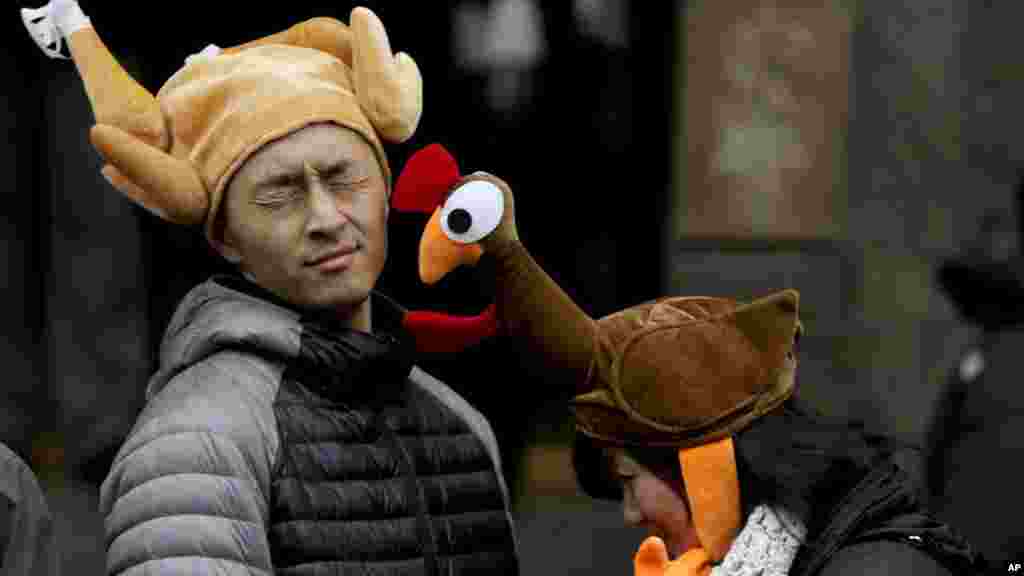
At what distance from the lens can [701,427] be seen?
11.5 feet

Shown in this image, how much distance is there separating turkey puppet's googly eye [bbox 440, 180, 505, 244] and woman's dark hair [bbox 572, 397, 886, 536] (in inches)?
19.9

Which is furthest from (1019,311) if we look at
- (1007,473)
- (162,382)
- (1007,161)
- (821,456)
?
(162,382)

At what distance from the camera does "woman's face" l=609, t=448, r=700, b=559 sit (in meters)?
3.59

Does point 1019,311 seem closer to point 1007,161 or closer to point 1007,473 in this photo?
point 1007,473

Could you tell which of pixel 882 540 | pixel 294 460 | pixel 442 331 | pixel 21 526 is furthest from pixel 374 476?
pixel 882 540

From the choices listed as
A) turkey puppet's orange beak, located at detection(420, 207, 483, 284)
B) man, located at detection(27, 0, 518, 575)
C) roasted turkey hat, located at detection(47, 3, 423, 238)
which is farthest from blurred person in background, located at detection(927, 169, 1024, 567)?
roasted turkey hat, located at detection(47, 3, 423, 238)

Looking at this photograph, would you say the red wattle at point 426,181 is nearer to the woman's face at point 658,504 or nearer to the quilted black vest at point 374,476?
the quilted black vest at point 374,476

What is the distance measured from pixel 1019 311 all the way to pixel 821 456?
129 inches

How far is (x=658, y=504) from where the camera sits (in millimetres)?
3598

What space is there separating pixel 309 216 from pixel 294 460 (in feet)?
1.55

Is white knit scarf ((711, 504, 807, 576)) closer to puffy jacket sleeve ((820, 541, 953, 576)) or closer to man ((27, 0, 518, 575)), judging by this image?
puffy jacket sleeve ((820, 541, 953, 576))

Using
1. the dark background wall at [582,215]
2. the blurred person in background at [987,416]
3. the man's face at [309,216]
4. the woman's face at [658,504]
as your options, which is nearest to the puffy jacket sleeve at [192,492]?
the man's face at [309,216]

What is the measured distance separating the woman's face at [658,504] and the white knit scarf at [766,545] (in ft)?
0.47

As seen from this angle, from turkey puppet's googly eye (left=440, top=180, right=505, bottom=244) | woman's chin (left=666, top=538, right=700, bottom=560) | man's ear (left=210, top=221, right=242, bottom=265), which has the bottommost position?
woman's chin (left=666, top=538, right=700, bottom=560)
